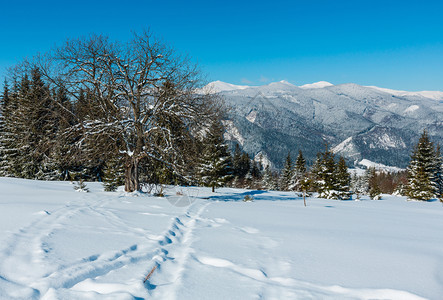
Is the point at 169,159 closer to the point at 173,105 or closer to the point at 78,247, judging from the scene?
the point at 173,105

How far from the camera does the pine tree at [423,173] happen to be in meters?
31.0

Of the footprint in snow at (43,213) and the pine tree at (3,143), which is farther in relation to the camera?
the pine tree at (3,143)

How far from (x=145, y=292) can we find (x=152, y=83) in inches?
443

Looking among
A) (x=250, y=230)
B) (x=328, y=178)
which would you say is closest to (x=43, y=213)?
(x=250, y=230)

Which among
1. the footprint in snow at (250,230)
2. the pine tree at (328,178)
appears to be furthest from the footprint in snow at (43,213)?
the pine tree at (328,178)

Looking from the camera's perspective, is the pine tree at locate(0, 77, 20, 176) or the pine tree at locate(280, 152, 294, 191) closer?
the pine tree at locate(0, 77, 20, 176)

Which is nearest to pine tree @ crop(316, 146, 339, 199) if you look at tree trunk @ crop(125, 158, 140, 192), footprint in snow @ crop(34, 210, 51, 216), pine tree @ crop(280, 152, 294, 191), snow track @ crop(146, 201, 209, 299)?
pine tree @ crop(280, 152, 294, 191)

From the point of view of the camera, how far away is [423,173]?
3161 cm

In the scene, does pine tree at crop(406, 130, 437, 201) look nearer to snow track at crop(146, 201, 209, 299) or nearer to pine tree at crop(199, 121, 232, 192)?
pine tree at crop(199, 121, 232, 192)

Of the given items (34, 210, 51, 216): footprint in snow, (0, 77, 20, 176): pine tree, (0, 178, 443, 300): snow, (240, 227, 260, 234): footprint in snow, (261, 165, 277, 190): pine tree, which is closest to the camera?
(0, 178, 443, 300): snow

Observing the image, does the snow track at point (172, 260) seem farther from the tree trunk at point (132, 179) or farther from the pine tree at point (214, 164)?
the pine tree at point (214, 164)

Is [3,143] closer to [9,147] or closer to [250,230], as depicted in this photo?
[9,147]

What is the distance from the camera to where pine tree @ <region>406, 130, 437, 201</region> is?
30953mm

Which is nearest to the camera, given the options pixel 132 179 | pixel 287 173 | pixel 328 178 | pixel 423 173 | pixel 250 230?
pixel 250 230
